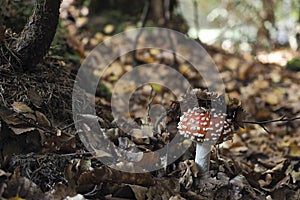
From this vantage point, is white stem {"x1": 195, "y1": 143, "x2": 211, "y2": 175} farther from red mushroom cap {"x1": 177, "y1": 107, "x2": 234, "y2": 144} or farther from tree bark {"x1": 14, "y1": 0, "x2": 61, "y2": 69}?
tree bark {"x1": 14, "y1": 0, "x2": 61, "y2": 69}

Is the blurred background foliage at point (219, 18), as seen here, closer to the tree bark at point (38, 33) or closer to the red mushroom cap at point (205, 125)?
the tree bark at point (38, 33)

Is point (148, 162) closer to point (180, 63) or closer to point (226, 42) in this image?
point (180, 63)

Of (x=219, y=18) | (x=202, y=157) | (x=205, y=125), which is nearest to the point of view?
(x=205, y=125)

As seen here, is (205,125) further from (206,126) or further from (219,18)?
(219,18)

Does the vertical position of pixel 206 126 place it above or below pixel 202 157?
above

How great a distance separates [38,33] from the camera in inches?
92.4

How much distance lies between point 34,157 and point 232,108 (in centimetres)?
102

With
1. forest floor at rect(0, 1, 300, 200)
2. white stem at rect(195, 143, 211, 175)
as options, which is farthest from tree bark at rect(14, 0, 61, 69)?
white stem at rect(195, 143, 211, 175)

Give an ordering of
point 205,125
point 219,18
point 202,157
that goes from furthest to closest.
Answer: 1. point 219,18
2. point 202,157
3. point 205,125

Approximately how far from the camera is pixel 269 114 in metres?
4.38

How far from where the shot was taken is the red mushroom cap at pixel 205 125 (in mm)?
2109

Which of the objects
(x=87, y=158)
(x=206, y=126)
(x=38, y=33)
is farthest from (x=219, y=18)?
(x=87, y=158)

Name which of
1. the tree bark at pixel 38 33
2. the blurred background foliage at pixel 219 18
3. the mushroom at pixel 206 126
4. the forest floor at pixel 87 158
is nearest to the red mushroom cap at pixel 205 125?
the mushroom at pixel 206 126

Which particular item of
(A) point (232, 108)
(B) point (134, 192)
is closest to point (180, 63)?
(A) point (232, 108)
